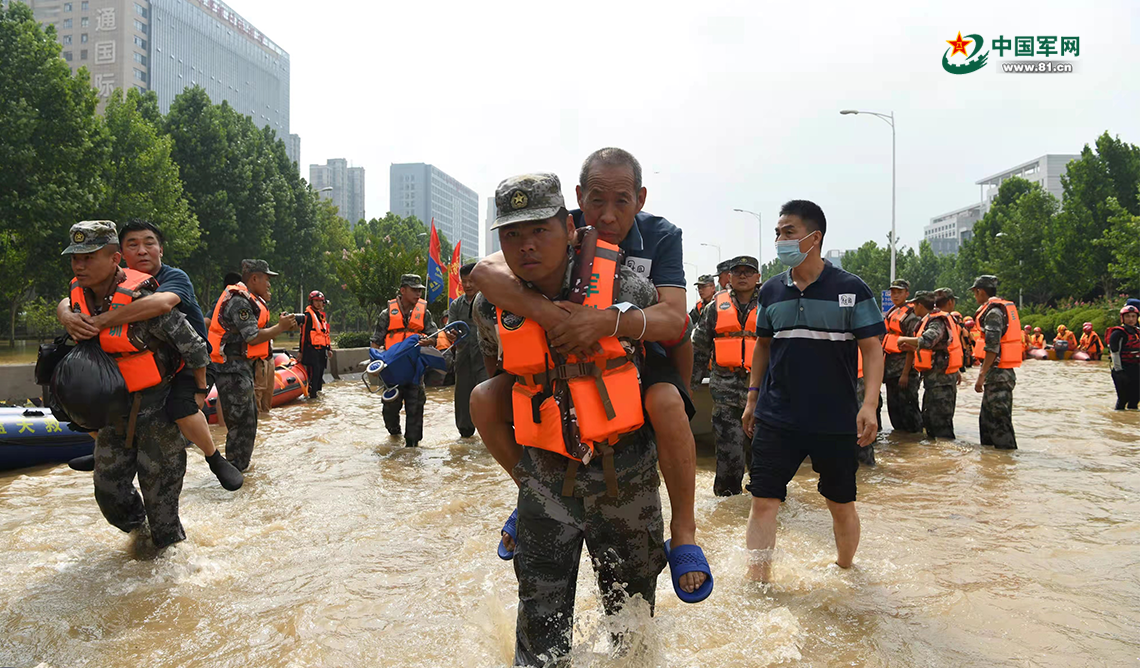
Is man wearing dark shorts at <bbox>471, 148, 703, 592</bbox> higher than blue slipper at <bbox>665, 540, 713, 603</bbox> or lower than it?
higher

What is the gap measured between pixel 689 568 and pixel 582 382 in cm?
78

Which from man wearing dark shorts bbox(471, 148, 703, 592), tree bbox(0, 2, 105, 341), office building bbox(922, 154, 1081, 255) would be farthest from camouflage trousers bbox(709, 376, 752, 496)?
office building bbox(922, 154, 1081, 255)

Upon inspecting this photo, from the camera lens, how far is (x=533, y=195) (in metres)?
2.45

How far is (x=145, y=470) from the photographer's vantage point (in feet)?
15.4

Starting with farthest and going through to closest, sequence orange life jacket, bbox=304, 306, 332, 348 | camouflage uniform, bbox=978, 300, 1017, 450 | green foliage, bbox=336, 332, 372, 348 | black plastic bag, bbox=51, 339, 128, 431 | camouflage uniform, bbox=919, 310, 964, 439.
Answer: green foliage, bbox=336, 332, 372, 348, orange life jacket, bbox=304, 306, 332, 348, camouflage uniform, bbox=919, 310, 964, 439, camouflage uniform, bbox=978, 300, 1017, 450, black plastic bag, bbox=51, 339, 128, 431

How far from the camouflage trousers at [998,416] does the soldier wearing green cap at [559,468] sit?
8435 millimetres

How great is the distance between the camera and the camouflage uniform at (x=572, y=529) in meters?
2.60

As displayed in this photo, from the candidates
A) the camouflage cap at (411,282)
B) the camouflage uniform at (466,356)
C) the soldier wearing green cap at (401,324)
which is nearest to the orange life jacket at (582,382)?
the camouflage uniform at (466,356)

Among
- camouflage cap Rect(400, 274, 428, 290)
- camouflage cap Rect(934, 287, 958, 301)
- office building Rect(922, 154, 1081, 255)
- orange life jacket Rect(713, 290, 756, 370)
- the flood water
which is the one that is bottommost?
the flood water

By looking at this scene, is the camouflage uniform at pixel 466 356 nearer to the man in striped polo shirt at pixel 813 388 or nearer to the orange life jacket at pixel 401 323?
the orange life jacket at pixel 401 323

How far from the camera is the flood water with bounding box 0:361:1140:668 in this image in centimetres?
361

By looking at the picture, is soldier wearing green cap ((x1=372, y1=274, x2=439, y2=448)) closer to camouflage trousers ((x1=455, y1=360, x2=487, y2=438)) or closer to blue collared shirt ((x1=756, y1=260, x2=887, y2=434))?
camouflage trousers ((x1=455, y1=360, x2=487, y2=438))

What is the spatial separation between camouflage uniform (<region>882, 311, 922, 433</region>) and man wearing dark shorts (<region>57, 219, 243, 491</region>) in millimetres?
9265

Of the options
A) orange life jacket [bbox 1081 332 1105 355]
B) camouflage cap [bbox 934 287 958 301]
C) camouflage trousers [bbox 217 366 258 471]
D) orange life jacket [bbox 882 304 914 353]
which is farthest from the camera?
orange life jacket [bbox 1081 332 1105 355]
